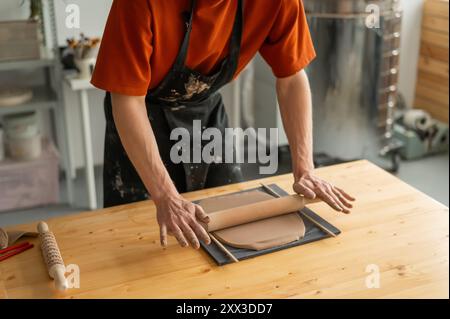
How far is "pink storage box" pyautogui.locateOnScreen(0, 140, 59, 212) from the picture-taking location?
276 centimetres

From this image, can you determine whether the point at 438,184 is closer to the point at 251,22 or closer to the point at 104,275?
the point at 251,22

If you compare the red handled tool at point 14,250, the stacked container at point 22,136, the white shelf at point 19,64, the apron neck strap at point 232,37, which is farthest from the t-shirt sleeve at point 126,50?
the stacked container at point 22,136

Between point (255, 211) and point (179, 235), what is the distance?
0.24m

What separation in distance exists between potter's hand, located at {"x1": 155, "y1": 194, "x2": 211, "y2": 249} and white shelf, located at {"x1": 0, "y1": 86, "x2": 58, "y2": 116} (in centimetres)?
169

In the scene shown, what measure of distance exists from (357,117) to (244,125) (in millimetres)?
828

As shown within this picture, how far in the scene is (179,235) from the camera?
1156 mm

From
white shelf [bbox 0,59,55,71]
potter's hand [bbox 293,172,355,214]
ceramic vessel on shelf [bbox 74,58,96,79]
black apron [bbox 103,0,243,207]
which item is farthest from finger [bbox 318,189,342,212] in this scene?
white shelf [bbox 0,59,55,71]

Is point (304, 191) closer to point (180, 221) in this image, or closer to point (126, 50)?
point (180, 221)

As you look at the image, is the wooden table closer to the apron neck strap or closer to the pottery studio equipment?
the pottery studio equipment

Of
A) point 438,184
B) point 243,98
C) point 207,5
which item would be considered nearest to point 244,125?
point 243,98

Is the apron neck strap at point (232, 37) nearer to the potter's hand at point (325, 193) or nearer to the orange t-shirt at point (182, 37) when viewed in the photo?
the orange t-shirt at point (182, 37)

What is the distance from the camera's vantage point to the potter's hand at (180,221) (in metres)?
1.16

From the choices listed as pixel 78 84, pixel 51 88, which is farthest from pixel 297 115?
pixel 51 88
